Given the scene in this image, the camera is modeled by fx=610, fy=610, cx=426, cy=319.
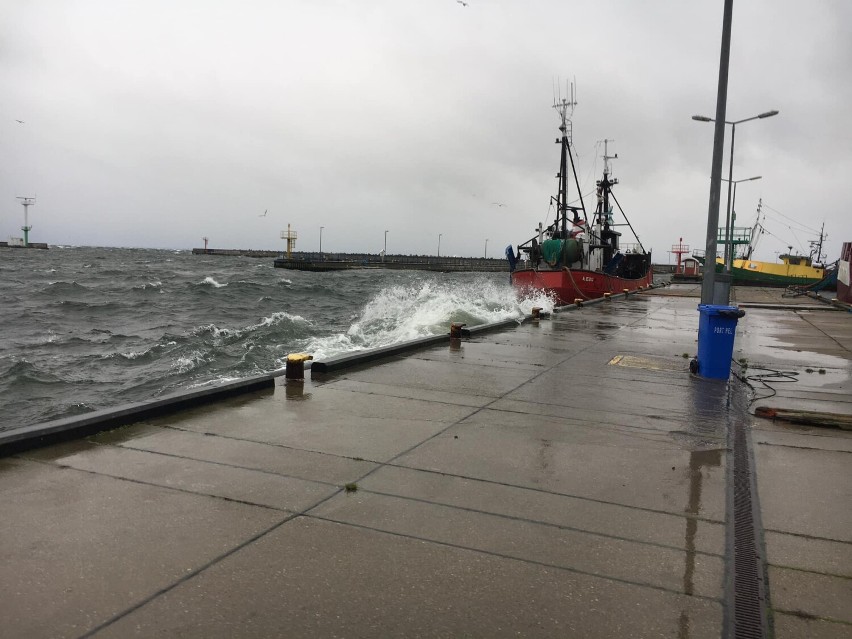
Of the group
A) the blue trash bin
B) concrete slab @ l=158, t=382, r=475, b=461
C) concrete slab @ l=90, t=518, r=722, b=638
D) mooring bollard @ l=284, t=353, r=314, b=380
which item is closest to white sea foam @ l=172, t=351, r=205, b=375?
mooring bollard @ l=284, t=353, r=314, b=380

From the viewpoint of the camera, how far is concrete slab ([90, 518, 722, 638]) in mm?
2750

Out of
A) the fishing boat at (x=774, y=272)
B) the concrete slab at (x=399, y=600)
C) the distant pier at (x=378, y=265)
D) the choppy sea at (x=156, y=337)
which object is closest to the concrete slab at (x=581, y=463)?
the concrete slab at (x=399, y=600)

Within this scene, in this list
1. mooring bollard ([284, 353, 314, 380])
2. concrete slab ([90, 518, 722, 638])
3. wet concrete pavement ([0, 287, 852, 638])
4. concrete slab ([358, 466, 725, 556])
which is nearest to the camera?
concrete slab ([90, 518, 722, 638])

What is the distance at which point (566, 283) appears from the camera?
28.8 meters

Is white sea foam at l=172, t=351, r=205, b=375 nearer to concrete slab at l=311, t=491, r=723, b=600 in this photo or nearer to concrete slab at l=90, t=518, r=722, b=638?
concrete slab at l=311, t=491, r=723, b=600

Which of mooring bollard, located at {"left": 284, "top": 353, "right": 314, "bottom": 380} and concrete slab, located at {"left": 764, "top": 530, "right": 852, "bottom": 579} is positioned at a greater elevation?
mooring bollard, located at {"left": 284, "top": 353, "right": 314, "bottom": 380}

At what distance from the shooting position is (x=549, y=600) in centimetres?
300

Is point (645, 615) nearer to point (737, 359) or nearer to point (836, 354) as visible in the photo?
point (737, 359)

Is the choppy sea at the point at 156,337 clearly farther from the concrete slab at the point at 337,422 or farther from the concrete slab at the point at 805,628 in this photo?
the concrete slab at the point at 805,628

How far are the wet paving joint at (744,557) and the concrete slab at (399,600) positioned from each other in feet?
0.38

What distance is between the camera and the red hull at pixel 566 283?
2873 cm

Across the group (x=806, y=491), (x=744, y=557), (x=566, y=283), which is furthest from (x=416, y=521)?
(x=566, y=283)

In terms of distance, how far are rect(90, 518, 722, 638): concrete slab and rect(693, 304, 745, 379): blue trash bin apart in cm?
644

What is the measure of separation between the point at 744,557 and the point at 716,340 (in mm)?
6075
